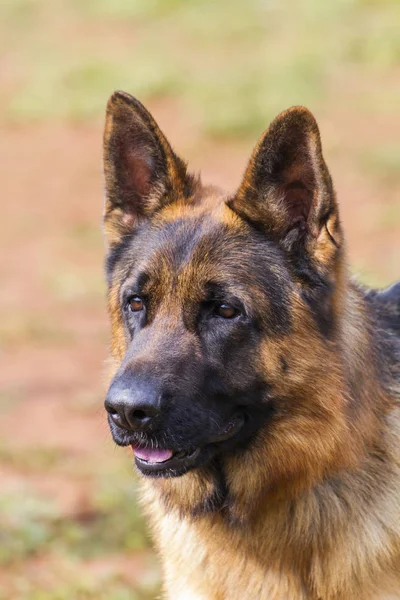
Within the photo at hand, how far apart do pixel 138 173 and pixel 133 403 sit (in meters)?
1.33

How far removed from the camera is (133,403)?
3.95 m

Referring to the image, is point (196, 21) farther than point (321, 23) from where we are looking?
Yes

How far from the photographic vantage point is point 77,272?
39.1ft

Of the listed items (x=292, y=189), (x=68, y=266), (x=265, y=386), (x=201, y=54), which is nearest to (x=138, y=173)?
(x=292, y=189)

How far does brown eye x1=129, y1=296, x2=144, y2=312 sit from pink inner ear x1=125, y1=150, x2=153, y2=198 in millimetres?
592

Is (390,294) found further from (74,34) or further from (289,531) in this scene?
(74,34)

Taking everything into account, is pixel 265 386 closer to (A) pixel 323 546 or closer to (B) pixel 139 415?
(B) pixel 139 415

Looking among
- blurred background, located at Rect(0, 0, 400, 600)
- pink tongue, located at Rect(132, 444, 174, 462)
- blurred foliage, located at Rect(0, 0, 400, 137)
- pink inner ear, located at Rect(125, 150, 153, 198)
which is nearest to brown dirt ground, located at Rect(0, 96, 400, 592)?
blurred background, located at Rect(0, 0, 400, 600)

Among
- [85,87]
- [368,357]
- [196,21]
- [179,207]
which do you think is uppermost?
[196,21]

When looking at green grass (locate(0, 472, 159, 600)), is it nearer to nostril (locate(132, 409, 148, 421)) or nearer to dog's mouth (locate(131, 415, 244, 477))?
dog's mouth (locate(131, 415, 244, 477))

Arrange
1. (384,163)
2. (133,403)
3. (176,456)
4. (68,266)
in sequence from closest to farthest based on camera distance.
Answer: (133,403), (176,456), (68,266), (384,163)

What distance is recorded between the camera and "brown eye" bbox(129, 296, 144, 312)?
4473 mm

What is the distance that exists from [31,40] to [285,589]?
1756cm

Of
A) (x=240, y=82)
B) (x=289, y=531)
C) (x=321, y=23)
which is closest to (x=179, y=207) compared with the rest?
(x=289, y=531)
